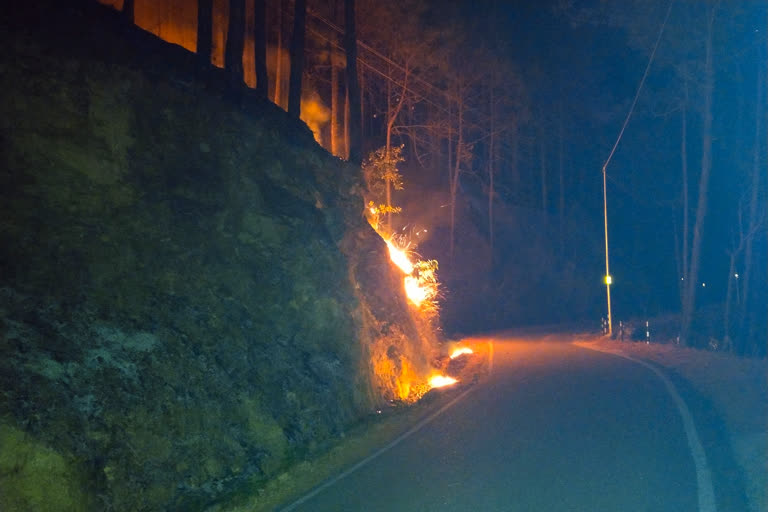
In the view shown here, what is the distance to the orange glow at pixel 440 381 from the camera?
17553 mm

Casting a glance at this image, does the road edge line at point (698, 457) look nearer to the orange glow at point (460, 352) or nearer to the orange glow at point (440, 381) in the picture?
the orange glow at point (440, 381)

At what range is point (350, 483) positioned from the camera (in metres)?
8.46

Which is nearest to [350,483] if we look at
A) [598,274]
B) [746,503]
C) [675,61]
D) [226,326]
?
[226,326]

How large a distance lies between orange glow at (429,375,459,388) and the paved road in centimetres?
281

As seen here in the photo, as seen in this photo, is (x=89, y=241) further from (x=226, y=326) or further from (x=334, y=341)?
(x=334, y=341)

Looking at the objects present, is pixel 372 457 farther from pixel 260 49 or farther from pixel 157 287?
pixel 260 49

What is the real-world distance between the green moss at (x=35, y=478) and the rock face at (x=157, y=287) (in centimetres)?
2

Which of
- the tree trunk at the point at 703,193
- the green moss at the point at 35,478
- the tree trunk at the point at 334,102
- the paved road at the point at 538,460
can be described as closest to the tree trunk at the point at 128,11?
the tree trunk at the point at 334,102

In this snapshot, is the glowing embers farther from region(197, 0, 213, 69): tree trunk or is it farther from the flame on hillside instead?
region(197, 0, 213, 69): tree trunk

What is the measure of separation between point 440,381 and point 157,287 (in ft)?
33.4

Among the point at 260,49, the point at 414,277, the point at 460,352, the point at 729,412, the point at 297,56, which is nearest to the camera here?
the point at 729,412

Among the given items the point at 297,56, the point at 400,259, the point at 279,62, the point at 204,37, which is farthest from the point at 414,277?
the point at 204,37

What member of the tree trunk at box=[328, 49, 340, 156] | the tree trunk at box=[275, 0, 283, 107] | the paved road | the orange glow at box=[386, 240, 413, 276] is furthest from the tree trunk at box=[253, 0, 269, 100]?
the paved road

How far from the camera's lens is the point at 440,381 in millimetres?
18531
